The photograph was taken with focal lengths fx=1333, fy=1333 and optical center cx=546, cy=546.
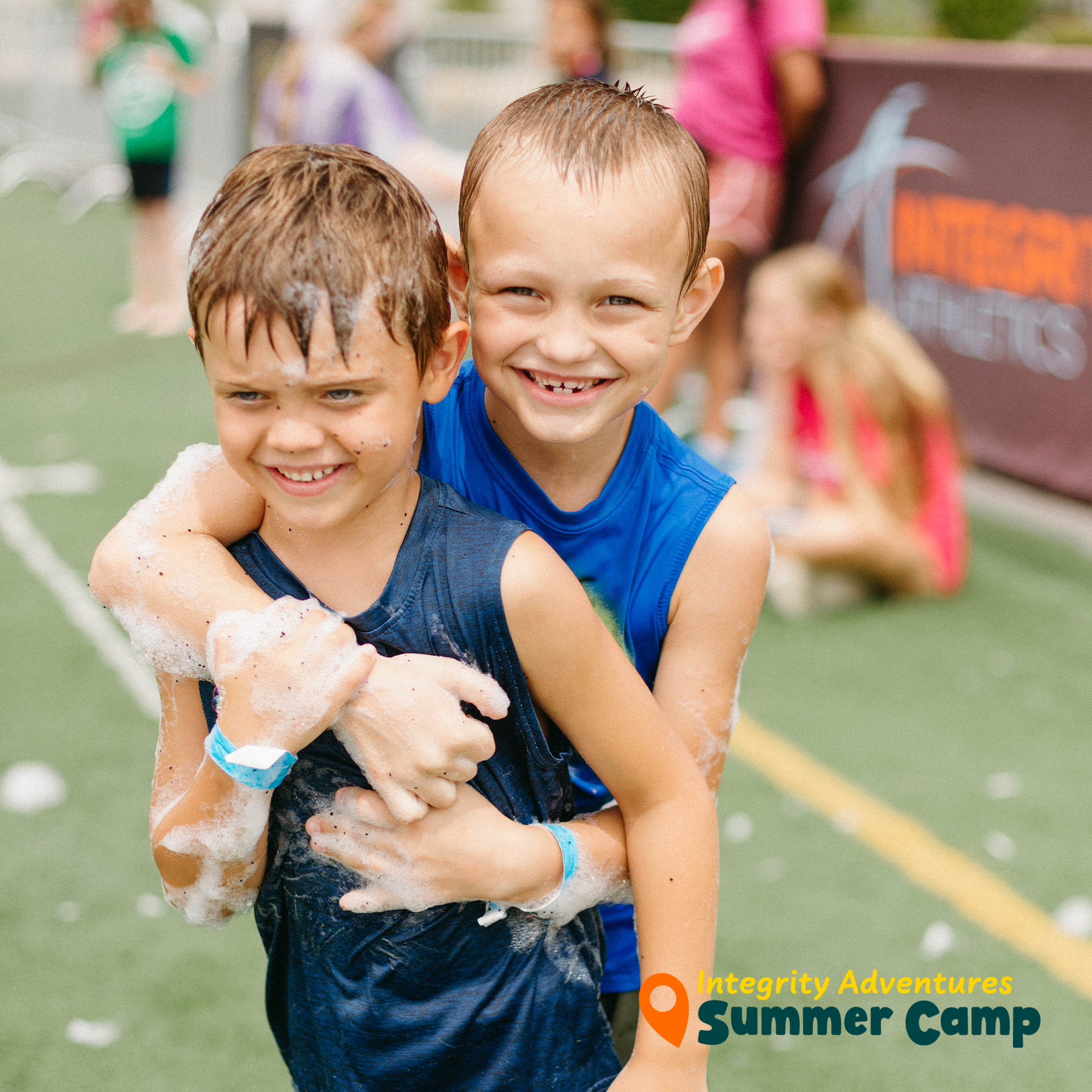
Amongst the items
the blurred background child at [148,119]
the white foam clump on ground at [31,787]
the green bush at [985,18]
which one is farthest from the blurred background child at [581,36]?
the green bush at [985,18]

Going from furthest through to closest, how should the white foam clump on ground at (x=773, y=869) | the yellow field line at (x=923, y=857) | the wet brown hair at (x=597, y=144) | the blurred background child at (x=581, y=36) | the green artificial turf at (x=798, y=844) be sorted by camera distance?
1. the blurred background child at (x=581, y=36)
2. the white foam clump on ground at (x=773, y=869)
3. the yellow field line at (x=923, y=857)
4. the green artificial turf at (x=798, y=844)
5. the wet brown hair at (x=597, y=144)

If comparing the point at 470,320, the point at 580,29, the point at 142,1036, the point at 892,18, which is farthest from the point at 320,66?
the point at 892,18

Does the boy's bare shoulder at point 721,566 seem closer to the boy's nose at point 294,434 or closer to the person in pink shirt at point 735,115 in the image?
the boy's nose at point 294,434

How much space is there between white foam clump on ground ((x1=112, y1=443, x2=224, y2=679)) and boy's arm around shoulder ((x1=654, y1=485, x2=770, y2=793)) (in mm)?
545

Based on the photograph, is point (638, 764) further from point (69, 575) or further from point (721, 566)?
point (69, 575)

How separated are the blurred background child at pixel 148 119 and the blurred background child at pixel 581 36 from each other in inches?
158


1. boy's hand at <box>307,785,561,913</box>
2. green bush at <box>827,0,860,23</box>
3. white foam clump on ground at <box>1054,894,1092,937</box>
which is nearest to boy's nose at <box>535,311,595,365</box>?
boy's hand at <box>307,785,561,913</box>

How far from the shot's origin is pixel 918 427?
202 inches

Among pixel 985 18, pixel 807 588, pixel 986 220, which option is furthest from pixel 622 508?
pixel 985 18

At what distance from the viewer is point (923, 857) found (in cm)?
350

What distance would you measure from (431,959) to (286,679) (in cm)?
42

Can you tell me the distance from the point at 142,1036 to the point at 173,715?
1.58 meters

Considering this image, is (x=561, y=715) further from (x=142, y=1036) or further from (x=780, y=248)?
(x=780, y=248)

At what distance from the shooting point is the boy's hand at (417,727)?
1.40 m
